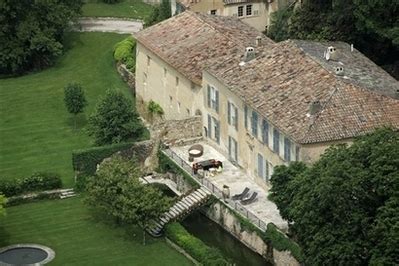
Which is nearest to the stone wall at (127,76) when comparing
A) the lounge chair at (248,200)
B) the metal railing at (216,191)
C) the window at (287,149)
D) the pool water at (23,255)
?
the metal railing at (216,191)

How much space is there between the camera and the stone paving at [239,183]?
86312 millimetres

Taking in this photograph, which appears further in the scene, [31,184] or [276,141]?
[31,184]

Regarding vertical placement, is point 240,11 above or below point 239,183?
above

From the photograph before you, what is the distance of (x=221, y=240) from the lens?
88.2 meters

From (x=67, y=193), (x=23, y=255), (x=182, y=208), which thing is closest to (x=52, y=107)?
(x=67, y=193)

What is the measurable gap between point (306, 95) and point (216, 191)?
30.2 feet

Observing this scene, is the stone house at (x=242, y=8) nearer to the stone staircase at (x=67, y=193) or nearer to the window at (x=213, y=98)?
the window at (x=213, y=98)

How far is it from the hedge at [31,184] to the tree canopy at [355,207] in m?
24.0

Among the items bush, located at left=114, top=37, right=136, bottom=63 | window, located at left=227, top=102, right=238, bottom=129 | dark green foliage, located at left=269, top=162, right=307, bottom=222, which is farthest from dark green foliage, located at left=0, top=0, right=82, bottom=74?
dark green foliage, located at left=269, top=162, right=307, bottom=222

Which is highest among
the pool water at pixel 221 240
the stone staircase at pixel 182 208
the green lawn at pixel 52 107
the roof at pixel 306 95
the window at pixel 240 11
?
the roof at pixel 306 95

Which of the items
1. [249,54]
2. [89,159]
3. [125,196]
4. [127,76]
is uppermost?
[249,54]

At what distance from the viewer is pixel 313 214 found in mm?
74625

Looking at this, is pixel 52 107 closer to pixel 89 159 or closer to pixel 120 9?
pixel 89 159

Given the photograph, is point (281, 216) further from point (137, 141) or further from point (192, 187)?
point (137, 141)
